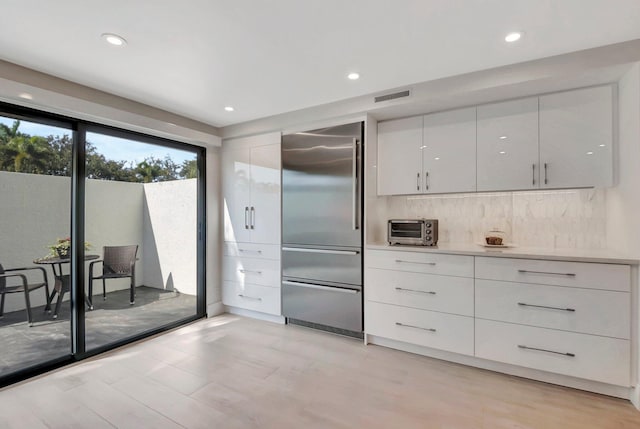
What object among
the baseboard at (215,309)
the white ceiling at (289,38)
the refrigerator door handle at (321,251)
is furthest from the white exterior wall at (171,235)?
the refrigerator door handle at (321,251)

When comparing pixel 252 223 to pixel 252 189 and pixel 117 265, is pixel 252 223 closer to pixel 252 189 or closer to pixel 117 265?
pixel 252 189

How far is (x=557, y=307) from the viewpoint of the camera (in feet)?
6.98

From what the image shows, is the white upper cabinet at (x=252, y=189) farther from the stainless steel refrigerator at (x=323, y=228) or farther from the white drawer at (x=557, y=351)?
the white drawer at (x=557, y=351)

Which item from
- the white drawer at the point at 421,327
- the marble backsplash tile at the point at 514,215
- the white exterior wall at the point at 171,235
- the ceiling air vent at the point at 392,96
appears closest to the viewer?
the white drawer at the point at 421,327

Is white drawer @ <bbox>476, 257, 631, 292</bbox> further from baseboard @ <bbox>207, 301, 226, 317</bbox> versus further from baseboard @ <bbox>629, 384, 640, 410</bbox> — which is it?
baseboard @ <bbox>207, 301, 226, 317</bbox>

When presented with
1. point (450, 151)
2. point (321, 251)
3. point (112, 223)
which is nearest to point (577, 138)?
point (450, 151)

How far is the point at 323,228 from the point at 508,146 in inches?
74.0

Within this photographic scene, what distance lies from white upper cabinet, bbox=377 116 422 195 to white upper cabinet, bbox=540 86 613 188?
3.34 ft

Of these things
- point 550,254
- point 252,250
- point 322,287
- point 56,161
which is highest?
point 56,161

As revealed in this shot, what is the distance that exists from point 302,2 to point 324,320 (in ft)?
9.14

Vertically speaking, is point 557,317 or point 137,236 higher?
point 137,236

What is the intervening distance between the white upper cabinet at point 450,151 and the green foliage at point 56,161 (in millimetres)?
2950

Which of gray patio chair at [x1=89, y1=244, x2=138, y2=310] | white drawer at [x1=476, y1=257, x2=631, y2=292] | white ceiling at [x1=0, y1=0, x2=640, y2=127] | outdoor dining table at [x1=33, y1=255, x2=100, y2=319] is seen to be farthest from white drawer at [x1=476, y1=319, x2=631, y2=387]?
outdoor dining table at [x1=33, y1=255, x2=100, y2=319]

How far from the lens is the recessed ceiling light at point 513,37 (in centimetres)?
184
